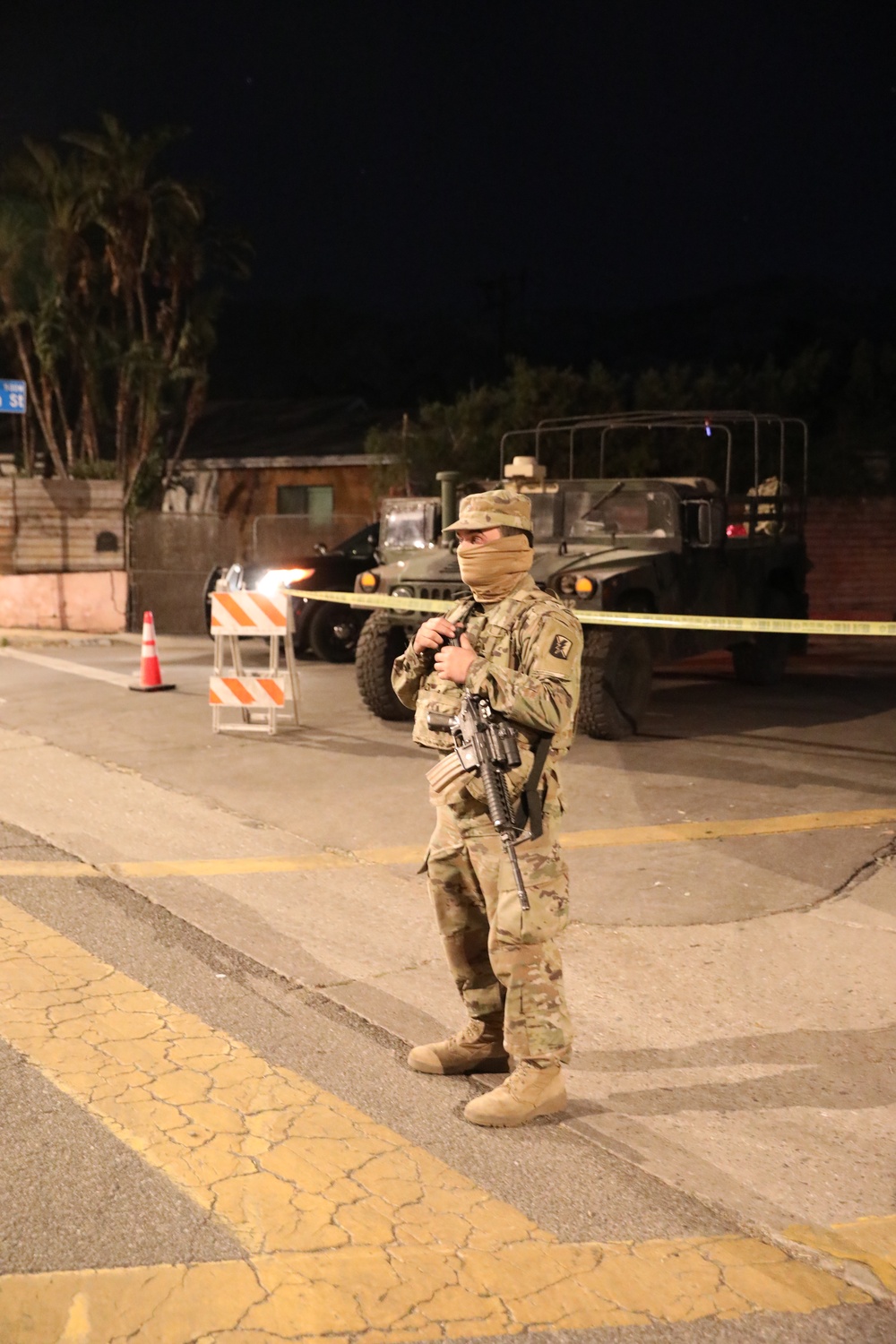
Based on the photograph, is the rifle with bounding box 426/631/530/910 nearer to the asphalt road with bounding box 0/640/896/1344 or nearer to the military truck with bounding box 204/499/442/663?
the asphalt road with bounding box 0/640/896/1344

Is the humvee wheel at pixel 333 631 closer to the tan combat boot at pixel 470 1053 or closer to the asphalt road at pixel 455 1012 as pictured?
the asphalt road at pixel 455 1012

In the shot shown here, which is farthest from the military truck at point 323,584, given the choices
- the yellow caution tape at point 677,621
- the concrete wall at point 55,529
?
the concrete wall at point 55,529

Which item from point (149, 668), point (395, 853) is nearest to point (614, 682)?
point (395, 853)

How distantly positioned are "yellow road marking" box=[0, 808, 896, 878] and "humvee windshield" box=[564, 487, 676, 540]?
3.81 metres

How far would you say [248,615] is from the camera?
405 inches

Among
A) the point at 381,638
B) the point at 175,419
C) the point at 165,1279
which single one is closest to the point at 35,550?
the point at 381,638

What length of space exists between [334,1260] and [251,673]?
304 inches

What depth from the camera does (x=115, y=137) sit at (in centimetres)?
2927

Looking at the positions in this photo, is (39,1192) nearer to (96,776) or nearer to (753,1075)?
(753,1075)

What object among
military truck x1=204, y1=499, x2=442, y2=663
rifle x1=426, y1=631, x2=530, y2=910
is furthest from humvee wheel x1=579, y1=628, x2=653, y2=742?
rifle x1=426, y1=631, x2=530, y2=910

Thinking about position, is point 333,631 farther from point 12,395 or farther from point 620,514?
point 12,395

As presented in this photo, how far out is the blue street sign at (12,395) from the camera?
18.3m

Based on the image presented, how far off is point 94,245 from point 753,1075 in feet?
99.6

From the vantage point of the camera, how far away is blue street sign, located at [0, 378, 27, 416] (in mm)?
18328
